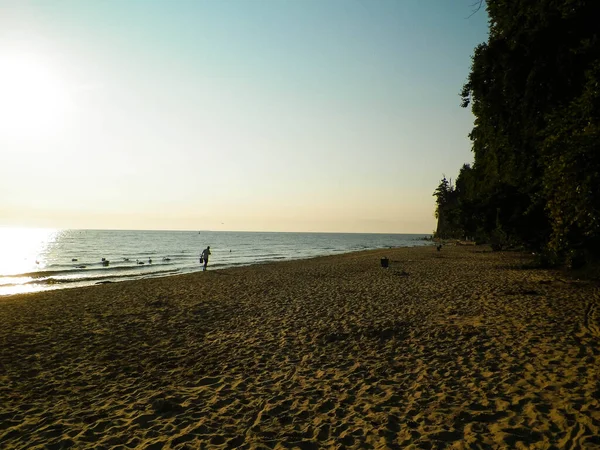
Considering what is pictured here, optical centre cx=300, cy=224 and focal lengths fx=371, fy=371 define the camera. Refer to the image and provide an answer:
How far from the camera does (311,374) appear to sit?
8.12 m

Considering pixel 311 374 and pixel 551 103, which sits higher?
pixel 551 103

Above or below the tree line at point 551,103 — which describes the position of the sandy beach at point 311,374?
below

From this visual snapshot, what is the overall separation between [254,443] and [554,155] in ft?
34.9

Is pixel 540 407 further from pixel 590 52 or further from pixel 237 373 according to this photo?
pixel 590 52

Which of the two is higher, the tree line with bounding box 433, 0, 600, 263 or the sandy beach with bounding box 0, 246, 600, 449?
the tree line with bounding box 433, 0, 600, 263

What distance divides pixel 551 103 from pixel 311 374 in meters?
12.6

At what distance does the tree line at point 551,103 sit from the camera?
30.3 ft

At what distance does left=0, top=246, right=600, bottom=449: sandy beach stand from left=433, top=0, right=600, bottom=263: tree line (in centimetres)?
355

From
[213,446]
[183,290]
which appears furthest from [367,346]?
[183,290]

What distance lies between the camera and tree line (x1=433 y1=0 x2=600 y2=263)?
30.3ft

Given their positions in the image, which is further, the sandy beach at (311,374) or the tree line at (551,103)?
the tree line at (551,103)

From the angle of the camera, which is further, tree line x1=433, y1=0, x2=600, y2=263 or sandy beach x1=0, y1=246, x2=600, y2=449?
tree line x1=433, y1=0, x2=600, y2=263

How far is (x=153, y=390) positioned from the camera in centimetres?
753

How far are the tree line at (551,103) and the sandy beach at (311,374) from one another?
11.6 feet
